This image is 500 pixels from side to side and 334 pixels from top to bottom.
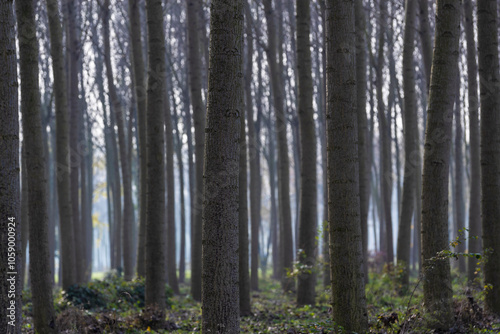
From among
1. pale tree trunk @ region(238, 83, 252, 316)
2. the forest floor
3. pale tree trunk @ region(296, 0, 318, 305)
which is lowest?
the forest floor

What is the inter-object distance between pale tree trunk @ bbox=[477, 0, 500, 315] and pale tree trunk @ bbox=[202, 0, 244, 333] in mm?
4616

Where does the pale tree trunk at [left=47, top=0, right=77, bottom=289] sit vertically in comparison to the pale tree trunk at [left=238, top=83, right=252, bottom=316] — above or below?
above

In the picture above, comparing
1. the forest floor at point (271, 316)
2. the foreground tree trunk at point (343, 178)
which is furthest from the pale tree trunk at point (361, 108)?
the foreground tree trunk at point (343, 178)

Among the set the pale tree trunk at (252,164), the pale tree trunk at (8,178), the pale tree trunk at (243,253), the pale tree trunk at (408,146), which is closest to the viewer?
the pale tree trunk at (8,178)

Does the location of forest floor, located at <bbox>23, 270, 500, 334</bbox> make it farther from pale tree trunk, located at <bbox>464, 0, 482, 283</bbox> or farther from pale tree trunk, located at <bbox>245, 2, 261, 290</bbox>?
pale tree trunk, located at <bbox>245, 2, 261, 290</bbox>

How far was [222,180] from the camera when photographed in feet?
16.2

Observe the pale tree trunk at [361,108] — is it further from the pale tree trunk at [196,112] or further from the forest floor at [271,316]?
the pale tree trunk at [196,112]

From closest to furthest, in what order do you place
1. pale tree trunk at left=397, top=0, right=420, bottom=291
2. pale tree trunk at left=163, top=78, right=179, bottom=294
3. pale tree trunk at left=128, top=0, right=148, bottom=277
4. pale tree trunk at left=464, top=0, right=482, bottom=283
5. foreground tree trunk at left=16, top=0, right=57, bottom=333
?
1. foreground tree trunk at left=16, top=0, right=57, bottom=333
2. pale tree trunk at left=128, top=0, right=148, bottom=277
3. pale tree trunk at left=464, top=0, right=482, bottom=283
4. pale tree trunk at left=397, top=0, right=420, bottom=291
5. pale tree trunk at left=163, top=78, right=179, bottom=294

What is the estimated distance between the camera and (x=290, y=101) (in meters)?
25.2

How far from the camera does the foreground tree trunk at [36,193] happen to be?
707 cm

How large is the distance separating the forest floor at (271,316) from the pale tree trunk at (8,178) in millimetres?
2411

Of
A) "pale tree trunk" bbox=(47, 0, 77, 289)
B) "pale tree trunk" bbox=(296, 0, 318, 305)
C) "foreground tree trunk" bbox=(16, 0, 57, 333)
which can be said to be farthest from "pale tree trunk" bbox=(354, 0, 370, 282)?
"foreground tree trunk" bbox=(16, 0, 57, 333)

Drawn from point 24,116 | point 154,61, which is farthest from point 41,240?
point 154,61

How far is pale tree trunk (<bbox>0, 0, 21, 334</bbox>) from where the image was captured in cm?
490
